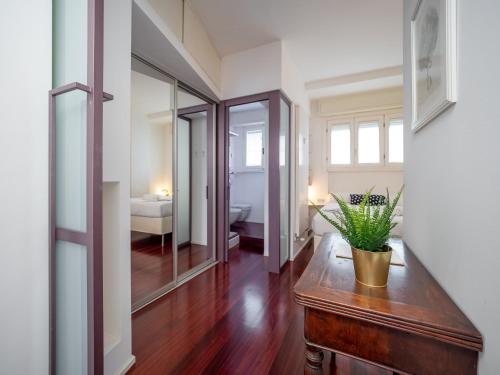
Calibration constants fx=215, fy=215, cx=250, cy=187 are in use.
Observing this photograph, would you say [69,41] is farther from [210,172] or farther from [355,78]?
[355,78]

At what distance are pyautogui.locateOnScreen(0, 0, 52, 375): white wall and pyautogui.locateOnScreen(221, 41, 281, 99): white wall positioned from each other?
216cm

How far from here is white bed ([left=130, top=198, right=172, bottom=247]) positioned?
7.68 feet

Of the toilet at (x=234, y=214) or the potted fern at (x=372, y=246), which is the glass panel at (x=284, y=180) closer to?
the toilet at (x=234, y=214)

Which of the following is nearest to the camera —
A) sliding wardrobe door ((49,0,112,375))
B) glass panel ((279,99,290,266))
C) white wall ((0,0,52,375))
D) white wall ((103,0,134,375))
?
sliding wardrobe door ((49,0,112,375))

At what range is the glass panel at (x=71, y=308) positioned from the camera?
791 mm

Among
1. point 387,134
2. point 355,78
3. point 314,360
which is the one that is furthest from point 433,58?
point 387,134

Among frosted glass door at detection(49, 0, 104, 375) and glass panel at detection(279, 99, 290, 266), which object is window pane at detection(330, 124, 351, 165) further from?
frosted glass door at detection(49, 0, 104, 375)

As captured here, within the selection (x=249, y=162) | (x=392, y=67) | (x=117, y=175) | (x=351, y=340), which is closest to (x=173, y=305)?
(x=117, y=175)

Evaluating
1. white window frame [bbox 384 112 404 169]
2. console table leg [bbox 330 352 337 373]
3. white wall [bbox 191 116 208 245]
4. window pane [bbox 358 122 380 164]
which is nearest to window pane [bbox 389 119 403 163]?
white window frame [bbox 384 112 404 169]

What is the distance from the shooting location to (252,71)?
2830mm

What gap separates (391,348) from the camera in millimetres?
637

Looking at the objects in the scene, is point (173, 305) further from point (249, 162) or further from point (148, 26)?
point (249, 162)

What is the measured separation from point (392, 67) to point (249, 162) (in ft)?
10.1

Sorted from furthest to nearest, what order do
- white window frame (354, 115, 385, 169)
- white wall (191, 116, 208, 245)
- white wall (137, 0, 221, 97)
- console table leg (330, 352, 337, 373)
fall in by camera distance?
white window frame (354, 115, 385, 169) → white wall (191, 116, 208, 245) → white wall (137, 0, 221, 97) → console table leg (330, 352, 337, 373)
